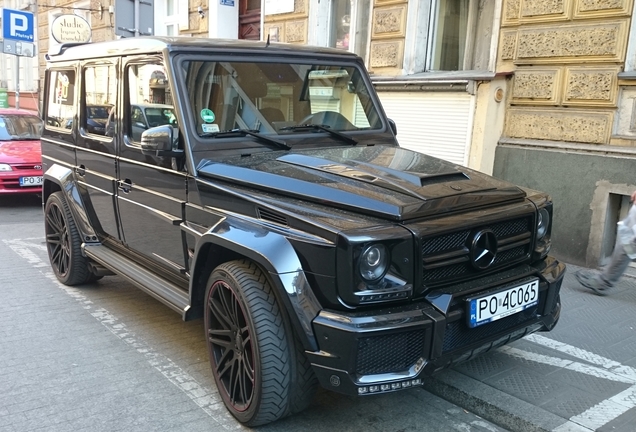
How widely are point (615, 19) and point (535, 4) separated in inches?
36.4

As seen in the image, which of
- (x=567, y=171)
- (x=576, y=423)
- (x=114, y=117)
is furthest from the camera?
(x=567, y=171)

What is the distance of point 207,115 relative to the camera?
12.4ft

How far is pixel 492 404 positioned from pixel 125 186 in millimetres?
2911

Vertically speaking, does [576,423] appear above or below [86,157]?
below

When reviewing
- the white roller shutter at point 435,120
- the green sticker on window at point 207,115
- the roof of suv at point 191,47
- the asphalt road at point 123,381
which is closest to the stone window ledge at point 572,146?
the white roller shutter at point 435,120

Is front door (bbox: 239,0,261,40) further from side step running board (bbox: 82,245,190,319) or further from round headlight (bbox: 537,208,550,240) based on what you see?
round headlight (bbox: 537,208,550,240)

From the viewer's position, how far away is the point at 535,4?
6.59 m

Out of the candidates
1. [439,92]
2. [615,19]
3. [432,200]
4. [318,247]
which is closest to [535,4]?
[615,19]

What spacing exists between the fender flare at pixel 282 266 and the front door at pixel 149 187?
0.80m

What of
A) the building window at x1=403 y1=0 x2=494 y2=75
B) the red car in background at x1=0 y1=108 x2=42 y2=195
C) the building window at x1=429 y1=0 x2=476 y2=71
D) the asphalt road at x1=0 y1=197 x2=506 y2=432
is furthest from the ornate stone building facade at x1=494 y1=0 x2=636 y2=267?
the red car in background at x1=0 y1=108 x2=42 y2=195

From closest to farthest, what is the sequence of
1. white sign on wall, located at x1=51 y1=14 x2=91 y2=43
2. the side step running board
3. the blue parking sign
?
the side step running board < white sign on wall, located at x1=51 y1=14 x2=91 y2=43 < the blue parking sign

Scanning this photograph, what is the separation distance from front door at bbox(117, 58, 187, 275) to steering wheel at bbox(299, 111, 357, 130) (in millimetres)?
960

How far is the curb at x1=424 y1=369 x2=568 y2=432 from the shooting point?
3.22 metres

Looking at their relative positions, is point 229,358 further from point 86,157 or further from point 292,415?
point 86,157
